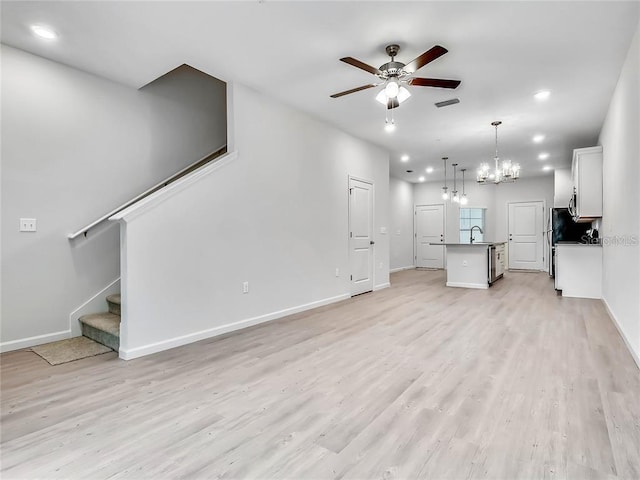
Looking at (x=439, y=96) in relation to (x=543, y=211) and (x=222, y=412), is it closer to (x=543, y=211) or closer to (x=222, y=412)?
(x=222, y=412)

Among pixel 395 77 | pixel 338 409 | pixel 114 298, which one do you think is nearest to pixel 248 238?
pixel 114 298

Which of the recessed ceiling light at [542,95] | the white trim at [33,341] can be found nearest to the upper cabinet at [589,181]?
the recessed ceiling light at [542,95]

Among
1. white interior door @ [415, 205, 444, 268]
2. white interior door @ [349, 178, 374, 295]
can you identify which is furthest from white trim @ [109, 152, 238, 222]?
white interior door @ [415, 205, 444, 268]

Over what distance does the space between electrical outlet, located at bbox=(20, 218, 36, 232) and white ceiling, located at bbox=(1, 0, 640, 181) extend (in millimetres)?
1588

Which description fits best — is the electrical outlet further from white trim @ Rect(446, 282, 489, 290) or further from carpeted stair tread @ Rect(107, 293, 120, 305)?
white trim @ Rect(446, 282, 489, 290)

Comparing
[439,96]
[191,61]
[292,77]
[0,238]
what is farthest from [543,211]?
[0,238]

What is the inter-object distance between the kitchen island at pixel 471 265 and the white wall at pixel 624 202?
85.3 inches

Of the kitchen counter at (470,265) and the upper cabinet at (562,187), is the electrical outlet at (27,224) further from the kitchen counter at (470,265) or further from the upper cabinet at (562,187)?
the upper cabinet at (562,187)

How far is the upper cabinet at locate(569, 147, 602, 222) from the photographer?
5387mm

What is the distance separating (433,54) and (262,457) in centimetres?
295

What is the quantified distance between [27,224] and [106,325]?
1.21 m

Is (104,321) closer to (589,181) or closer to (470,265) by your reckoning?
(470,265)

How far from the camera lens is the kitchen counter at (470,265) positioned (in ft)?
22.9

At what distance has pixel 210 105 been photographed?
511cm
